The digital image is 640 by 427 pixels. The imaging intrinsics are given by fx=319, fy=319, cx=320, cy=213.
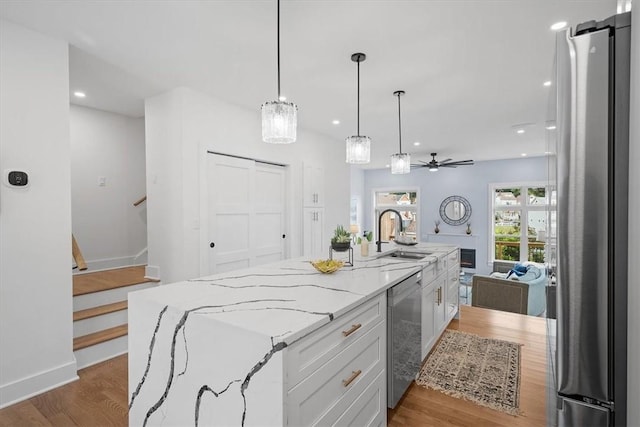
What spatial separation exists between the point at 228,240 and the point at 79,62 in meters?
2.25

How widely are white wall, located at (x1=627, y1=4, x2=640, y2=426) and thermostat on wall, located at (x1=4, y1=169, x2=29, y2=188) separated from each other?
3.27 metres

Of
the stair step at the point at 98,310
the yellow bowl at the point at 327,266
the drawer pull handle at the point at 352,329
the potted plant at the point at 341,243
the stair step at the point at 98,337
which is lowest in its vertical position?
the stair step at the point at 98,337

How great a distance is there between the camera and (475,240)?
26.9 ft

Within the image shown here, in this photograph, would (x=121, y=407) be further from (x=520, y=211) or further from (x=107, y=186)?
(x=520, y=211)

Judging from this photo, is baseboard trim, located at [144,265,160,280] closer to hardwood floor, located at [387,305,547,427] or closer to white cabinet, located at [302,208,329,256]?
white cabinet, located at [302,208,329,256]

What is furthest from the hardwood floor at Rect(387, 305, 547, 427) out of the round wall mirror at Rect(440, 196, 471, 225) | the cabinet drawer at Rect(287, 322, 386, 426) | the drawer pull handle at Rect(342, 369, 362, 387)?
the round wall mirror at Rect(440, 196, 471, 225)

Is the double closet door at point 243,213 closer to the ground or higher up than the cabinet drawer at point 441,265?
higher up

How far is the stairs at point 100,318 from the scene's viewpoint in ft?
9.18

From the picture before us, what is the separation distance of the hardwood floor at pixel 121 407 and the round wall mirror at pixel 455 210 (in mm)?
5973

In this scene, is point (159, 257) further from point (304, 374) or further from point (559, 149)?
point (559, 149)

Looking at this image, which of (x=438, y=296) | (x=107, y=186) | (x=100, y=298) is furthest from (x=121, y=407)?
(x=107, y=186)

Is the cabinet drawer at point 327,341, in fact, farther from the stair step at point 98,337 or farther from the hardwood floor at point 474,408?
the stair step at point 98,337

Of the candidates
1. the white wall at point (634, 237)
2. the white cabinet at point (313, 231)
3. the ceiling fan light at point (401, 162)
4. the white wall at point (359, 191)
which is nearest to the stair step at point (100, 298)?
the white cabinet at point (313, 231)

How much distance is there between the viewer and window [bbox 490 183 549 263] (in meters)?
7.61
